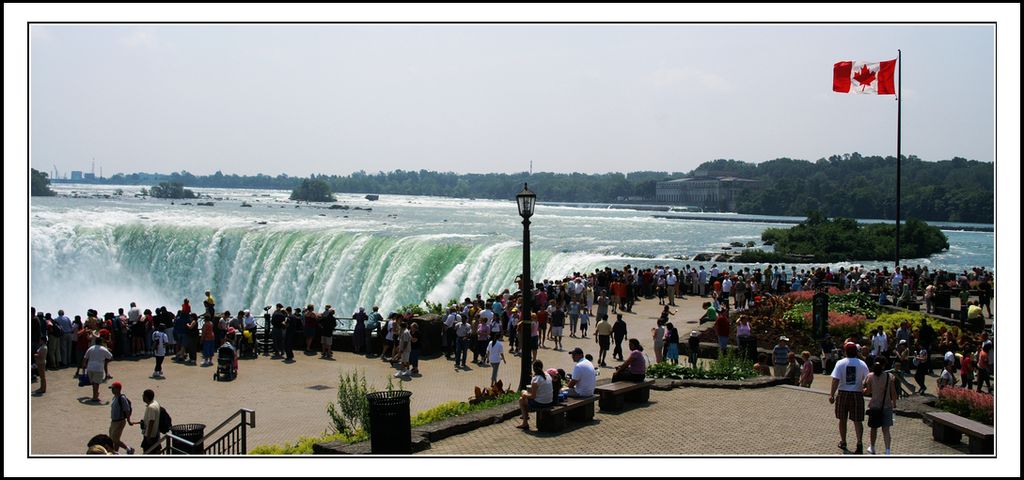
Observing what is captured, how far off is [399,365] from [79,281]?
2681cm

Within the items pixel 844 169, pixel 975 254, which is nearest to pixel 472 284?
pixel 975 254

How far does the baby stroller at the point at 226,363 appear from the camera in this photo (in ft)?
51.7

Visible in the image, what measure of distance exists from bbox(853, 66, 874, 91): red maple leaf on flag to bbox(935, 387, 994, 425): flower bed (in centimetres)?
1679

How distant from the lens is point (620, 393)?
37.8 ft

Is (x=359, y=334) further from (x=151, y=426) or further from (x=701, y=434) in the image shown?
(x=701, y=434)

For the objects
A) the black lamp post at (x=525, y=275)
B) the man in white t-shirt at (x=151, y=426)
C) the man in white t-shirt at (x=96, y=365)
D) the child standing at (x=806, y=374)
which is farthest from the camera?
the man in white t-shirt at (x=96, y=365)

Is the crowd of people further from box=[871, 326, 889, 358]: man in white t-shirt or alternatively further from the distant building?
the distant building

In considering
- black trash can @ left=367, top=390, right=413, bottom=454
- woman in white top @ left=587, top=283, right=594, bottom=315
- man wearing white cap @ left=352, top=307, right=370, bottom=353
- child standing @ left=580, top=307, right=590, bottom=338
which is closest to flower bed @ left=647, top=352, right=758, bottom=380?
Result: black trash can @ left=367, top=390, right=413, bottom=454

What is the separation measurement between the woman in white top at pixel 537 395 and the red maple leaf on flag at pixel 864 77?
19177 mm

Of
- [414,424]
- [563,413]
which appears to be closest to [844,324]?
[563,413]

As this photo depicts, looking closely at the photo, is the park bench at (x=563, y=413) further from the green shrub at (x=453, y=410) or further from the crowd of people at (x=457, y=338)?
the crowd of people at (x=457, y=338)

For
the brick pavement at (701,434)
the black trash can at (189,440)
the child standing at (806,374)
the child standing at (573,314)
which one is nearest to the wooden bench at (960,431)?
the brick pavement at (701,434)

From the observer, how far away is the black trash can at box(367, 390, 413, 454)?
9195 millimetres

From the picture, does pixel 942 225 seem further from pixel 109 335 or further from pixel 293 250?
pixel 109 335
